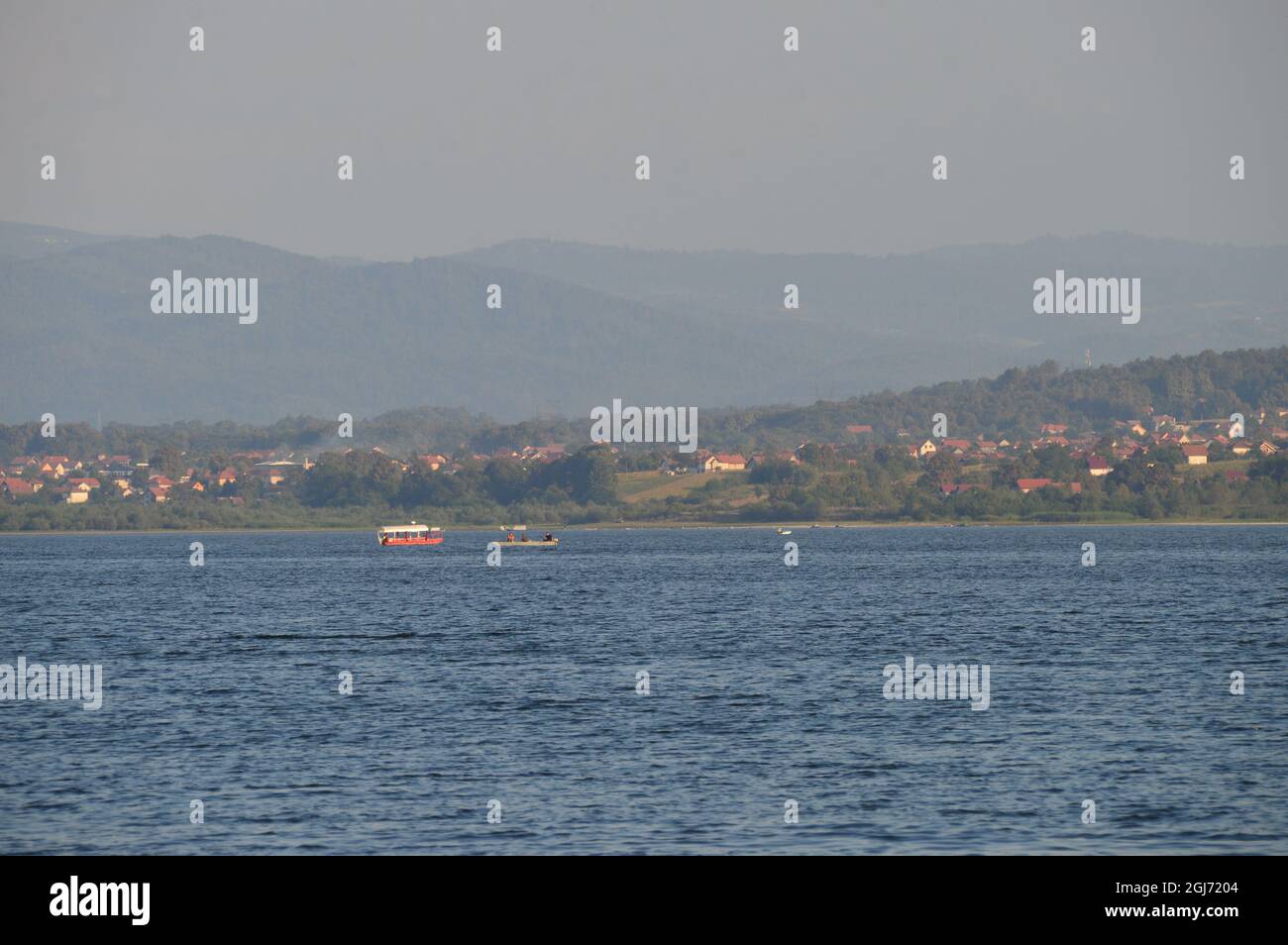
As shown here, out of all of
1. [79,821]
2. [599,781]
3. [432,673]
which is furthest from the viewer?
[432,673]

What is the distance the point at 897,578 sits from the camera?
159750 millimetres

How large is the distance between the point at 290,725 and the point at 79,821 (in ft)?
56.7

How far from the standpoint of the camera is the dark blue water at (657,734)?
39.6 m

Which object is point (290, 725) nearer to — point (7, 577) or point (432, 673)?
point (432, 673)

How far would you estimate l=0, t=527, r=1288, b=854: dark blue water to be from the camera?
39562mm

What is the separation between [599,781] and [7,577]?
531ft

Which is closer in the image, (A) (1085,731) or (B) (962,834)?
(B) (962,834)

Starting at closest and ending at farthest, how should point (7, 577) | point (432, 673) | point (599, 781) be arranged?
1. point (599, 781)
2. point (432, 673)
3. point (7, 577)

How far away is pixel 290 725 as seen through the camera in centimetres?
5866

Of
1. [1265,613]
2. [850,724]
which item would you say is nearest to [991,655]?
[850,724]

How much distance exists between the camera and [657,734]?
54688 millimetres
